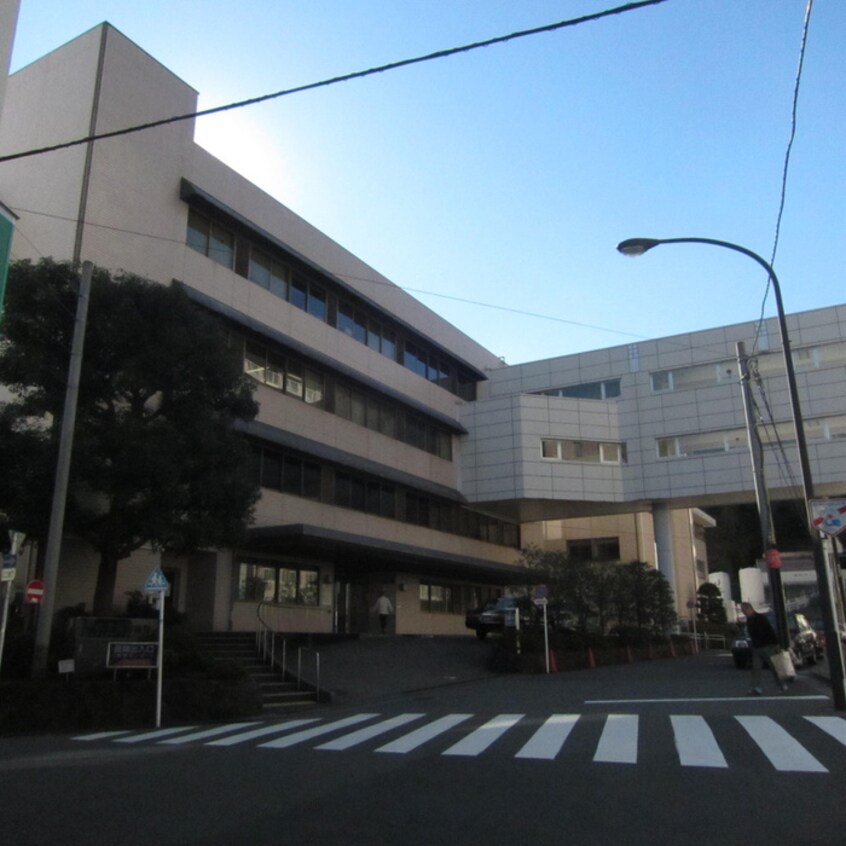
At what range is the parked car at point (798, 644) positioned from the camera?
24641 millimetres

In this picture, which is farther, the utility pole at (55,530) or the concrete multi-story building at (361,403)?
the concrete multi-story building at (361,403)

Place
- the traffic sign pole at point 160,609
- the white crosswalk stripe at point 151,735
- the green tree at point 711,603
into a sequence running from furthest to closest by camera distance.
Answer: the green tree at point 711,603
the traffic sign pole at point 160,609
the white crosswalk stripe at point 151,735

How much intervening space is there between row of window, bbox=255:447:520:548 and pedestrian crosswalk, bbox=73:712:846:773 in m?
15.8

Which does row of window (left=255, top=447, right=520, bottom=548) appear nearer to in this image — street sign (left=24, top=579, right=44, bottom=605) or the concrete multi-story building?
the concrete multi-story building

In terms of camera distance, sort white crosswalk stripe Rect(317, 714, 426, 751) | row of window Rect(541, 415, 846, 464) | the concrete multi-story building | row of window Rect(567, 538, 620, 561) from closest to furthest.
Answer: white crosswalk stripe Rect(317, 714, 426, 751) < the concrete multi-story building < row of window Rect(541, 415, 846, 464) < row of window Rect(567, 538, 620, 561)

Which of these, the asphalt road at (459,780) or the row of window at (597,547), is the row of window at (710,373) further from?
the asphalt road at (459,780)

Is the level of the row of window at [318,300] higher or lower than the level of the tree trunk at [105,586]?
higher

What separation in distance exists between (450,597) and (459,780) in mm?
34197

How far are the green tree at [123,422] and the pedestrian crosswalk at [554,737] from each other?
4.99m

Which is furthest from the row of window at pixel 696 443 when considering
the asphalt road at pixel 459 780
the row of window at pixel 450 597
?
the asphalt road at pixel 459 780

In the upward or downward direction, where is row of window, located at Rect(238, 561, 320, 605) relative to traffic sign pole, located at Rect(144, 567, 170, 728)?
upward

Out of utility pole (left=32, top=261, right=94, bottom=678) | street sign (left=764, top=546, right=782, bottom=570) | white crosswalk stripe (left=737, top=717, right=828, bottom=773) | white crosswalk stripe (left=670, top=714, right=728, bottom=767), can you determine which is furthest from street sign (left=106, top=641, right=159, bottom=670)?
street sign (left=764, top=546, right=782, bottom=570)

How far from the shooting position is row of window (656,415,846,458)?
126 ft

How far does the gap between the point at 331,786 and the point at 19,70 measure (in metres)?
28.1
